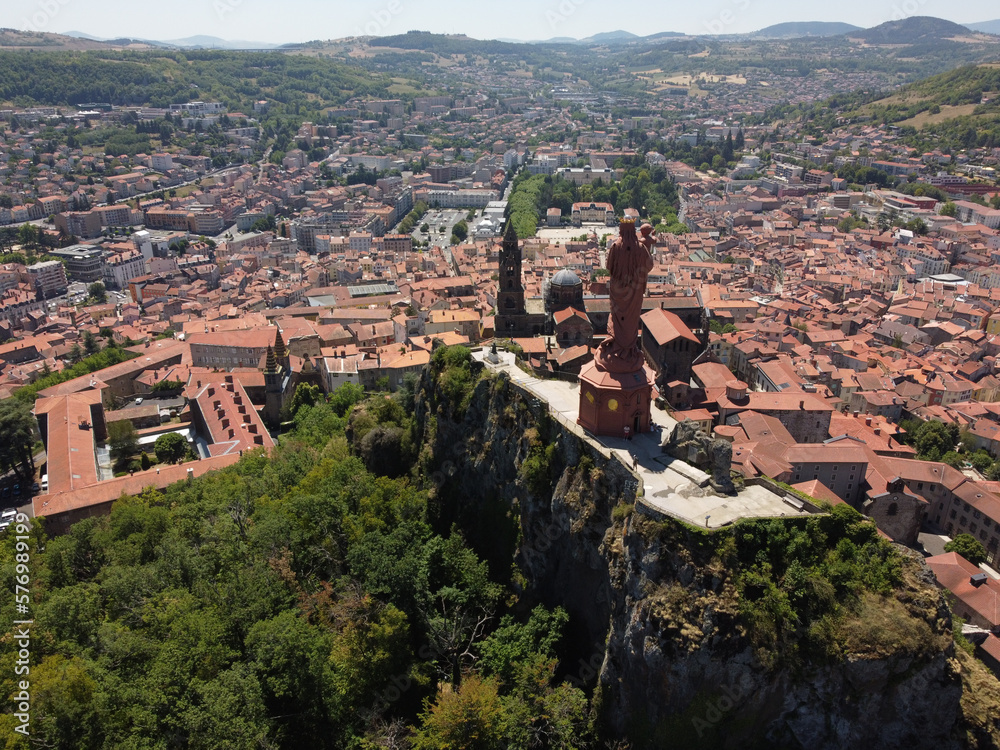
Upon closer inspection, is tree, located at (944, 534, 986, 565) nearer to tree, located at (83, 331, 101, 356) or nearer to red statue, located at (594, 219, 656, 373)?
red statue, located at (594, 219, 656, 373)

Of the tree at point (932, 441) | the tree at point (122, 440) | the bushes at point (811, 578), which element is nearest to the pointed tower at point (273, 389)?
the tree at point (122, 440)

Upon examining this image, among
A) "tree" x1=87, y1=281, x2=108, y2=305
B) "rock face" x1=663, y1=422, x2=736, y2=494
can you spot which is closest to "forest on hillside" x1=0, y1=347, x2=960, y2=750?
"rock face" x1=663, y1=422, x2=736, y2=494

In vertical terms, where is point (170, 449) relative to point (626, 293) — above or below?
below

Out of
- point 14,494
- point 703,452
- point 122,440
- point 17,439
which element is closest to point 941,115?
point 703,452

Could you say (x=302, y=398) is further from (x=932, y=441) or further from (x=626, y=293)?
(x=932, y=441)

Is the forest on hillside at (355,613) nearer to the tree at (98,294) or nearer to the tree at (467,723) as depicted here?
the tree at (467,723)

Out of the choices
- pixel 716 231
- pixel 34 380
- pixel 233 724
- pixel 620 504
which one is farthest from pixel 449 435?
pixel 716 231
